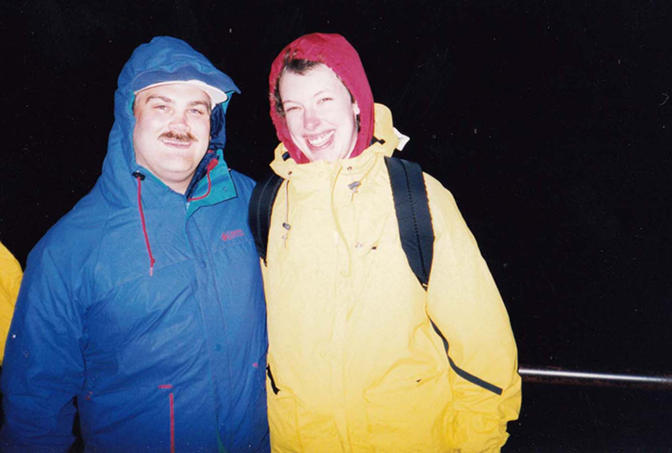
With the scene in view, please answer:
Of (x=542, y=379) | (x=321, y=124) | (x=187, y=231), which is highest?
(x=321, y=124)

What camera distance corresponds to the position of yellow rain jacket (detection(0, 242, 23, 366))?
5.07 feet

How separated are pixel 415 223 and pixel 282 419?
117 cm

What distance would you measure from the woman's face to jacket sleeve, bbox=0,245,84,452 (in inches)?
50.5

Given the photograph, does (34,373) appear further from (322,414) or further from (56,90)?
(56,90)

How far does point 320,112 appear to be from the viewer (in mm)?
1393

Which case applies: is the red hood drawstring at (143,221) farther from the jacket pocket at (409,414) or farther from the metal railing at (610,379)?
the metal railing at (610,379)

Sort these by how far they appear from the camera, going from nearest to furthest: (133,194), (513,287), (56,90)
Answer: (133,194) → (56,90) → (513,287)

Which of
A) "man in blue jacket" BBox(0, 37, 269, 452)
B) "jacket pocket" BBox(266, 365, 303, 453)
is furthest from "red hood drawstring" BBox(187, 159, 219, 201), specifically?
"jacket pocket" BBox(266, 365, 303, 453)

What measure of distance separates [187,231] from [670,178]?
4293 millimetres

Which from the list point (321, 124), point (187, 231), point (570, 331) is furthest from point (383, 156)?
point (570, 331)

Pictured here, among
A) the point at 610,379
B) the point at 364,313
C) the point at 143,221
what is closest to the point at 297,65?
the point at 143,221

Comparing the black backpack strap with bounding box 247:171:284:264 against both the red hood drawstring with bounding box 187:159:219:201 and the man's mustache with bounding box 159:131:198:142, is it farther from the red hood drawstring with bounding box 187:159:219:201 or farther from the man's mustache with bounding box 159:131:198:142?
the man's mustache with bounding box 159:131:198:142

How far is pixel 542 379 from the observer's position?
1.76 meters

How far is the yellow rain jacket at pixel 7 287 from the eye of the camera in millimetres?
1546
